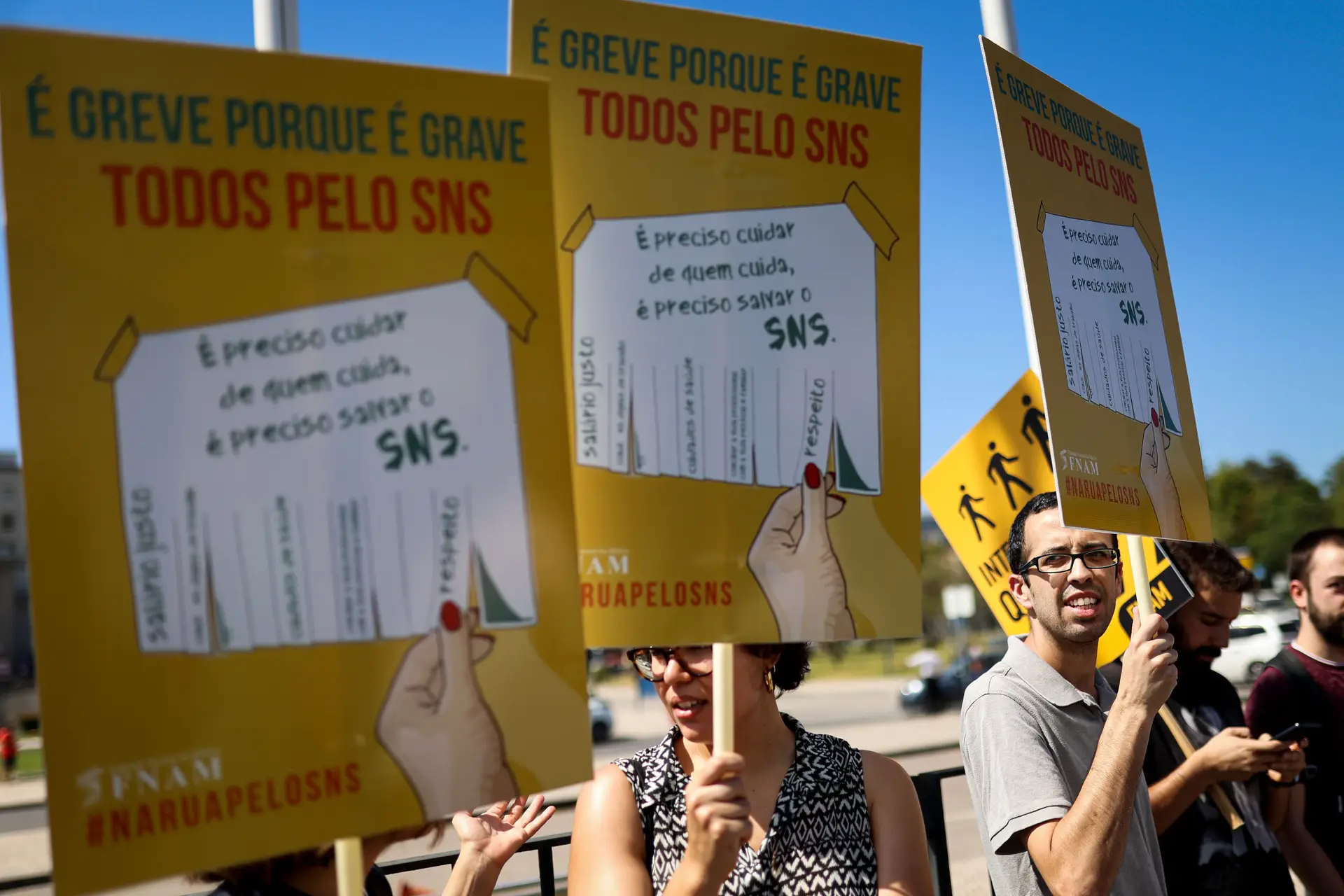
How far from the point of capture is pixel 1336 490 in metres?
69.8

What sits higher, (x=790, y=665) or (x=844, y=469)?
(x=844, y=469)

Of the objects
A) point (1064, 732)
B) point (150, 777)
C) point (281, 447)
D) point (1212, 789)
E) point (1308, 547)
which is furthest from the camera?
point (1308, 547)

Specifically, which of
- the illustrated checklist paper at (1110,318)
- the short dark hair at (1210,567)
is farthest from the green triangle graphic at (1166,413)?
the short dark hair at (1210,567)

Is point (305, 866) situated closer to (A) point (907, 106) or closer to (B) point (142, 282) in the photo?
(B) point (142, 282)

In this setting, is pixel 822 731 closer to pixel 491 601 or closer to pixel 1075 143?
pixel 1075 143

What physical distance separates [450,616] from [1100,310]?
1.87 m

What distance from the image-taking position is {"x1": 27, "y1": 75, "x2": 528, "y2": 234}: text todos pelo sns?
1631mm

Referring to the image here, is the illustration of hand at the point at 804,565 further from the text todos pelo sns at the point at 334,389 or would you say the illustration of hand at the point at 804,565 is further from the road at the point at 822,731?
the road at the point at 822,731

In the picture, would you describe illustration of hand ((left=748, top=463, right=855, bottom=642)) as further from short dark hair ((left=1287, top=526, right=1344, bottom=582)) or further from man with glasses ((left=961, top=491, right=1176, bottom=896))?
short dark hair ((left=1287, top=526, right=1344, bottom=582))

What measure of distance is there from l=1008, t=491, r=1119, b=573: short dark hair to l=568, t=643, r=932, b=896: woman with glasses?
29.6 inches

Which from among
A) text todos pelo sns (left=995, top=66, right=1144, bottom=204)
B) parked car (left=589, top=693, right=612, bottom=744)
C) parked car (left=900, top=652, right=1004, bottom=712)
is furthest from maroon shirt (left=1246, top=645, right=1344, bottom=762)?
parked car (left=900, top=652, right=1004, bottom=712)

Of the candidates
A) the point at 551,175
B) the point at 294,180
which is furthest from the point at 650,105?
the point at 294,180

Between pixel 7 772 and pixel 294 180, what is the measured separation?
2794cm

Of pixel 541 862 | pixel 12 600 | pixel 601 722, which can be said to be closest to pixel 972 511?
pixel 541 862
